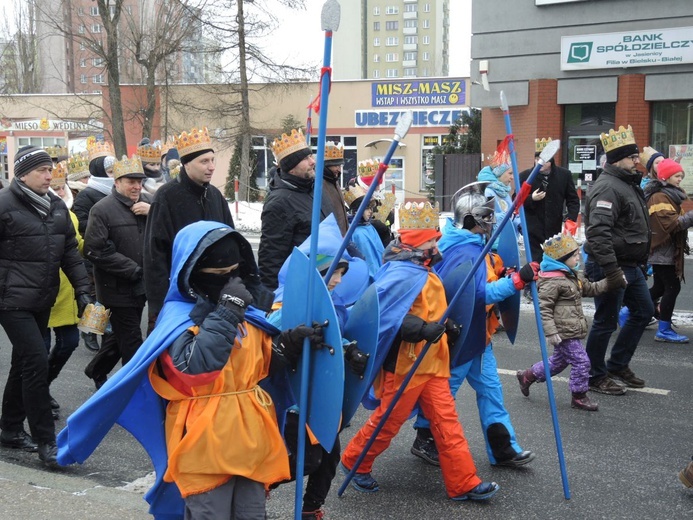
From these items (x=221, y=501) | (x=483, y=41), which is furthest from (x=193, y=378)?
(x=483, y=41)

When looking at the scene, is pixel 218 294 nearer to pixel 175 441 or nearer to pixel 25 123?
pixel 175 441

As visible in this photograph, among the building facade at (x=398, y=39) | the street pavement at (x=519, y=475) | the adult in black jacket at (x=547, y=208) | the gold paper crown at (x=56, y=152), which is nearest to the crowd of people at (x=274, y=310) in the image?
the street pavement at (x=519, y=475)

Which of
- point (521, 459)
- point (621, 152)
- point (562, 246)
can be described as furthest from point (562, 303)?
point (521, 459)

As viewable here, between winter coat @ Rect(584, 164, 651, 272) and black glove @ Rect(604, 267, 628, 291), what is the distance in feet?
0.44

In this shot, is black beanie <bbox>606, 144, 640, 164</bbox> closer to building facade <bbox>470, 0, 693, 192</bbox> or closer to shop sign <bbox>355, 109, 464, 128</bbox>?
building facade <bbox>470, 0, 693, 192</bbox>

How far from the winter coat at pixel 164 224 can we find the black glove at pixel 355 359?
1650 mm

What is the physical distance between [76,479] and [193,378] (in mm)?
2207

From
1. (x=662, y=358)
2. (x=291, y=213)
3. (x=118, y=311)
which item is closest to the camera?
(x=291, y=213)

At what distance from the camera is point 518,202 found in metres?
3.72

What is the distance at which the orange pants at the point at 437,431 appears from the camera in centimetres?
421

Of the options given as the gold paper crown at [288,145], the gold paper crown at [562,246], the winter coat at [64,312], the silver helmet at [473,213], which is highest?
the gold paper crown at [288,145]

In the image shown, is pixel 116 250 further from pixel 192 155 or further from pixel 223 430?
pixel 223 430

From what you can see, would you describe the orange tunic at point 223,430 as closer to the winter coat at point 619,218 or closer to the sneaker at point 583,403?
the sneaker at point 583,403

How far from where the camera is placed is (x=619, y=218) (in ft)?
21.0
